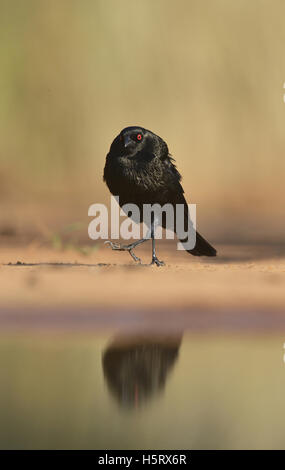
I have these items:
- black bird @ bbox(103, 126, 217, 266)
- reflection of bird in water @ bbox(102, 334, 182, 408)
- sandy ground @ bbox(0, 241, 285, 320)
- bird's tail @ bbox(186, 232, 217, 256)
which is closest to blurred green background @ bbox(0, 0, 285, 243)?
bird's tail @ bbox(186, 232, 217, 256)

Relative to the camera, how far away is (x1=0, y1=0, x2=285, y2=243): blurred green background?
18297mm

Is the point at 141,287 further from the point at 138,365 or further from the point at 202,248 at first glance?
the point at 138,365

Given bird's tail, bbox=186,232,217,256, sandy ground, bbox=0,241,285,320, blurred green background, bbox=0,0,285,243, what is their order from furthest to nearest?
blurred green background, bbox=0,0,285,243
bird's tail, bbox=186,232,217,256
sandy ground, bbox=0,241,285,320

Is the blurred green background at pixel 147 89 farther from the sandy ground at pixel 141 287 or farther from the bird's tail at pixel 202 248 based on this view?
the sandy ground at pixel 141 287

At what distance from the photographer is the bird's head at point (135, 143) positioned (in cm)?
886

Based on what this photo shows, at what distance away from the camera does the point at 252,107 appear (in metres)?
Result: 20.0

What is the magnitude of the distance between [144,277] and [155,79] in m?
11.9

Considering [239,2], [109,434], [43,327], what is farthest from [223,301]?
[239,2]

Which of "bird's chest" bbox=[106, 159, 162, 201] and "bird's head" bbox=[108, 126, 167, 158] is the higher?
"bird's head" bbox=[108, 126, 167, 158]

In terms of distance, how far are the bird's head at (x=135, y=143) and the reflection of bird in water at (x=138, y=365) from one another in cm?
234

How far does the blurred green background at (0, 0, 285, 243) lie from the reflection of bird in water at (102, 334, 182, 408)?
412 inches

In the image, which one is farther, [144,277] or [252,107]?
[252,107]

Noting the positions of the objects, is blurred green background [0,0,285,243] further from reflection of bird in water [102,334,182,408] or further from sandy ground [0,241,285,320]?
reflection of bird in water [102,334,182,408]
